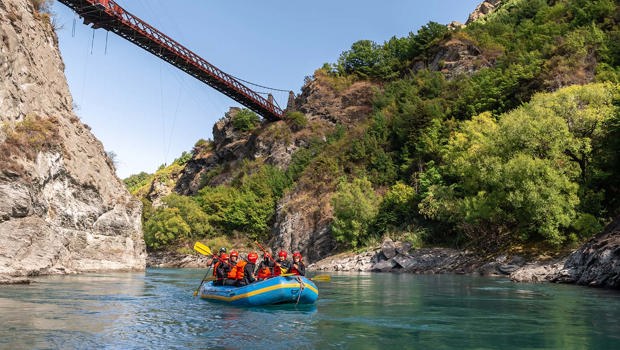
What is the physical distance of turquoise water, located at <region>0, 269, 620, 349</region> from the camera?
32.4ft

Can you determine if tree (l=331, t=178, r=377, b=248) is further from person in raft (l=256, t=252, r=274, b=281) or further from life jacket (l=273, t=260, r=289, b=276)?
life jacket (l=273, t=260, r=289, b=276)

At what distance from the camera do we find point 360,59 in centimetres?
8050

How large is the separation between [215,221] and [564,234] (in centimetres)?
4745

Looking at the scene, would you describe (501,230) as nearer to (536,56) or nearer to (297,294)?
(536,56)

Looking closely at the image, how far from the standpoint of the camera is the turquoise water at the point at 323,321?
988cm

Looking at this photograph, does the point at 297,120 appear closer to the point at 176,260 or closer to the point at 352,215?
the point at 176,260

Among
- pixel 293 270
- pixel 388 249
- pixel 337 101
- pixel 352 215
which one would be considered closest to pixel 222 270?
pixel 293 270

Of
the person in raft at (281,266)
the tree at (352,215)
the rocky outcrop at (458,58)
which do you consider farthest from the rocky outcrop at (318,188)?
the person in raft at (281,266)

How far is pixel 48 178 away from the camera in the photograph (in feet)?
99.8

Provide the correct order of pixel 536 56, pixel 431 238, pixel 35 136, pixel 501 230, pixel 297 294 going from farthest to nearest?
1. pixel 536 56
2. pixel 431 238
3. pixel 501 230
4. pixel 35 136
5. pixel 297 294

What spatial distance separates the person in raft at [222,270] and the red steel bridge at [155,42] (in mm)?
33513

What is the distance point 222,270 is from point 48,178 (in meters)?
17.7

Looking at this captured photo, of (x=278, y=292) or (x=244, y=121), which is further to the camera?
(x=244, y=121)

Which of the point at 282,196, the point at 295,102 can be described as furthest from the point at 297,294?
the point at 295,102
